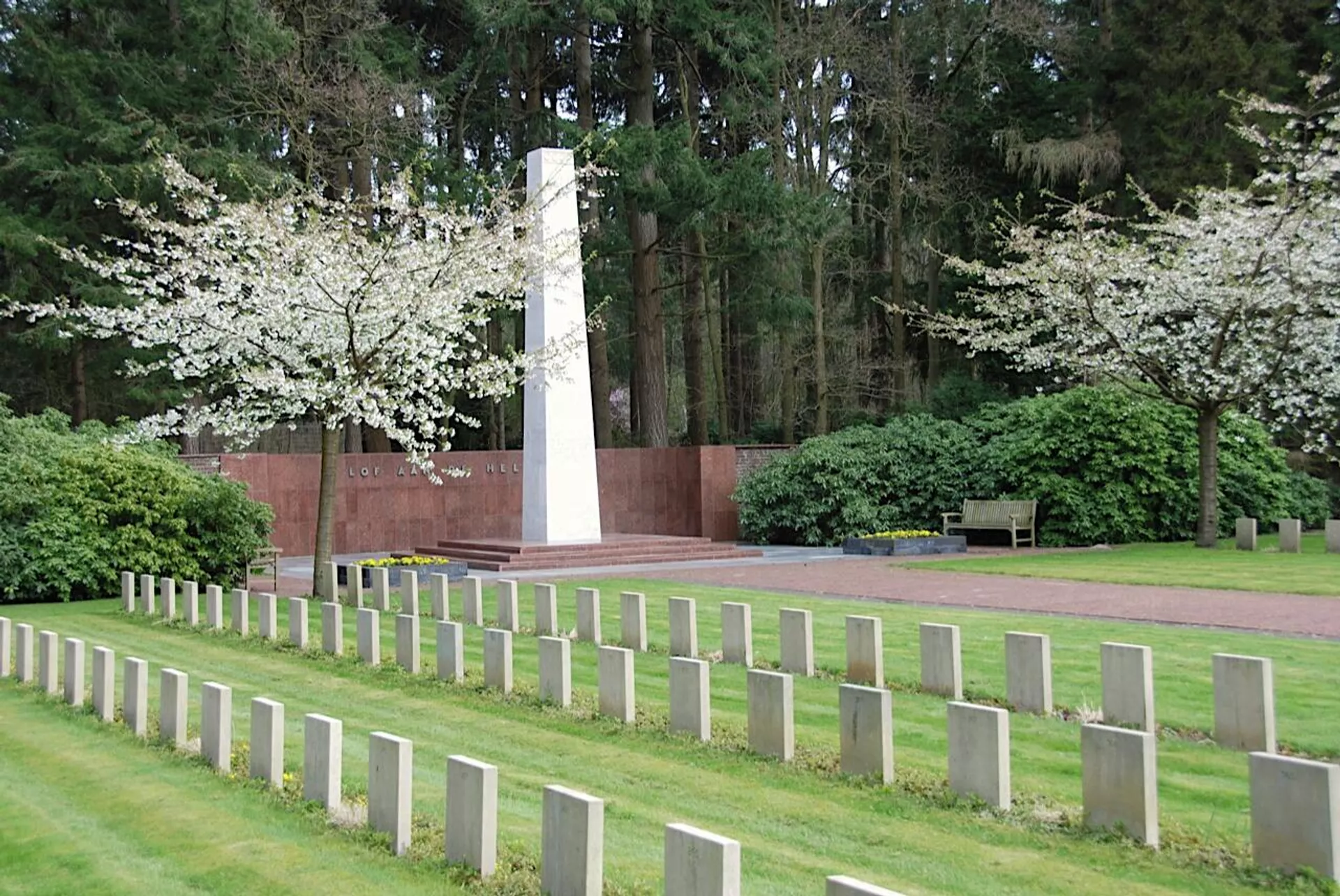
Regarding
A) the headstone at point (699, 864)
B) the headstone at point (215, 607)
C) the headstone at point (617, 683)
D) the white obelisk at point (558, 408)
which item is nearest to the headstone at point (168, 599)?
the headstone at point (215, 607)

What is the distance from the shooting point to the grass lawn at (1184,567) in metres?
18.3

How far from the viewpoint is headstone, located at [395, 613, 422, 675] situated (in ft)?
39.2

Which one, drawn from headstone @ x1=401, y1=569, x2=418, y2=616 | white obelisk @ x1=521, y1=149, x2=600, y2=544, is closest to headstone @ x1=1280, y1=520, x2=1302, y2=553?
white obelisk @ x1=521, y1=149, x2=600, y2=544

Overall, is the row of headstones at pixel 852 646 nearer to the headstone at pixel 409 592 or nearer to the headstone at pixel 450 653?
the headstone at pixel 409 592

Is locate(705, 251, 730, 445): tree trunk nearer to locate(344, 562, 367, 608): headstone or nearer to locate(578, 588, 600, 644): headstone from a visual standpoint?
locate(344, 562, 367, 608): headstone

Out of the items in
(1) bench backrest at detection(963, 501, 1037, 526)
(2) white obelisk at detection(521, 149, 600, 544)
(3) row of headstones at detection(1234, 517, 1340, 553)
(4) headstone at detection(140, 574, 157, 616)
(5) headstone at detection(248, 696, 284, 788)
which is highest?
(2) white obelisk at detection(521, 149, 600, 544)

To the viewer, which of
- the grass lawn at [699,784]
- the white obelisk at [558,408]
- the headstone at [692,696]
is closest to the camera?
the grass lawn at [699,784]

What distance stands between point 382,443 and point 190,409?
49.4ft

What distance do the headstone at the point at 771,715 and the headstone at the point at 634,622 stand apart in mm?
4385

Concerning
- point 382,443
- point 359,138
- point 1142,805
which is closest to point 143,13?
point 359,138

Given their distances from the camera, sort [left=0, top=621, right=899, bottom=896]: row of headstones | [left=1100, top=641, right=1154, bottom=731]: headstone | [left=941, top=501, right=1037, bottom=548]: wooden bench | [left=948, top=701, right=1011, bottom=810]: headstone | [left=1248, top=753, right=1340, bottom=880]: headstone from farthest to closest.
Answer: [left=941, top=501, right=1037, bottom=548]: wooden bench
[left=1100, top=641, right=1154, bottom=731]: headstone
[left=948, top=701, right=1011, bottom=810]: headstone
[left=1248, top=753, right=1340, bottom=880]: headstone
[left=0, top=621, right=899, bottom=896]: row of headstones

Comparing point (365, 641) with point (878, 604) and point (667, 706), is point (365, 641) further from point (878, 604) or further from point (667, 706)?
point (878, 604)

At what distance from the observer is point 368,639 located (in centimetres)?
1252

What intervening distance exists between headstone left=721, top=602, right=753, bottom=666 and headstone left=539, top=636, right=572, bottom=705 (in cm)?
210
